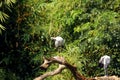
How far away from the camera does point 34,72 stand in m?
3.95

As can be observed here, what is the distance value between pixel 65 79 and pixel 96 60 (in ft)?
1.40

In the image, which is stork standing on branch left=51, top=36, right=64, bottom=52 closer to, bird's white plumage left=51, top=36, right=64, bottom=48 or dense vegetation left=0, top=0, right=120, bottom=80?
bird's white plumage left=51, top=36, right=64, bottom=48

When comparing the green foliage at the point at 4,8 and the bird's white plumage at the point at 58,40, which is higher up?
the green foliage at the point at 4,8

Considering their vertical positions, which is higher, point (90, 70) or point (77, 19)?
point (77, 19)

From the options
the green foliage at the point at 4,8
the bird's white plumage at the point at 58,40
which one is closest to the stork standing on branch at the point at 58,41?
the bird's white plumage at the point at 58,40

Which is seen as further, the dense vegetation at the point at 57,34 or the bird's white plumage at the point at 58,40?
the dense vegetation at the point at 57,34

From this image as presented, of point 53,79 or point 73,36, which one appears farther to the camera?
point 73,36

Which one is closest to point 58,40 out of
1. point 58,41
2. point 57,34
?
point 58,41

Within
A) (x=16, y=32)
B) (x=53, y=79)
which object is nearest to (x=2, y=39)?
(x=16, y=32)

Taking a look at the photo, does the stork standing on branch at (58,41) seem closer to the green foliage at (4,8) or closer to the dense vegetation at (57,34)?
the dense vegetation at (57,34)

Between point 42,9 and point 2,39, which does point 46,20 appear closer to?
point 42,9

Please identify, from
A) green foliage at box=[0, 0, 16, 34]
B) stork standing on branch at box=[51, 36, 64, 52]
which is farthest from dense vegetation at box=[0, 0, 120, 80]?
stork standing on branch at box=[51, 36, 64, 52]

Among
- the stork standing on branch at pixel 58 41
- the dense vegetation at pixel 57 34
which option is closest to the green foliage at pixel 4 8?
the dense vegetation at pixel 57 34

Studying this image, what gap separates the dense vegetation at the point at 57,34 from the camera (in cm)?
379
